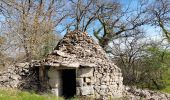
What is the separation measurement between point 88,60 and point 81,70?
2.25 feet

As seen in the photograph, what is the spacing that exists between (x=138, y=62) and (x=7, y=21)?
30.9ft

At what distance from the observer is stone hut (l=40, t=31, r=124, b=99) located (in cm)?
1208

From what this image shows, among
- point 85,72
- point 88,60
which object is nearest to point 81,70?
point 85,72

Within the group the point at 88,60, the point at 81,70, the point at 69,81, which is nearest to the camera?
the point at 81,70

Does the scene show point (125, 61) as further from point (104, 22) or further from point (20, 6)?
point (20, 6)

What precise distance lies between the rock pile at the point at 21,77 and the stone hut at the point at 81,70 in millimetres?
595

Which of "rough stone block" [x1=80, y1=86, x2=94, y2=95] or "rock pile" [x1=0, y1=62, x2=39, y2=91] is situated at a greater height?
"rock pile" [x1=0, y1=62, x2=39, y2=91]

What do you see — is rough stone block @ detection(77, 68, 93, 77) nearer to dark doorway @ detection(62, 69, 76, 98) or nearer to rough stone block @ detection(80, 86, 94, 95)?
rough stone block @ detection(80, 86, 94, 95)

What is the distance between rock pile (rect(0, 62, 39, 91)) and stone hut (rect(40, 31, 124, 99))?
59cm

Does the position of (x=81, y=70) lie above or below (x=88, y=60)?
below

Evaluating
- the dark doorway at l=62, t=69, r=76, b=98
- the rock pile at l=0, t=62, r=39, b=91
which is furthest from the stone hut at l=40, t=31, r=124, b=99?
the rock pile at l=0, t=62, r=39, b=91

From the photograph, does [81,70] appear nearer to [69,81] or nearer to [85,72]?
[85,72]

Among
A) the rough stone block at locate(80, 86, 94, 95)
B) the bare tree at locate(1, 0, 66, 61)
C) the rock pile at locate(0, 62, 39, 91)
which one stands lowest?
the rough stone block at locate(80, 86, 94, 95)

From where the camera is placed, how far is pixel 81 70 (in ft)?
39.8
